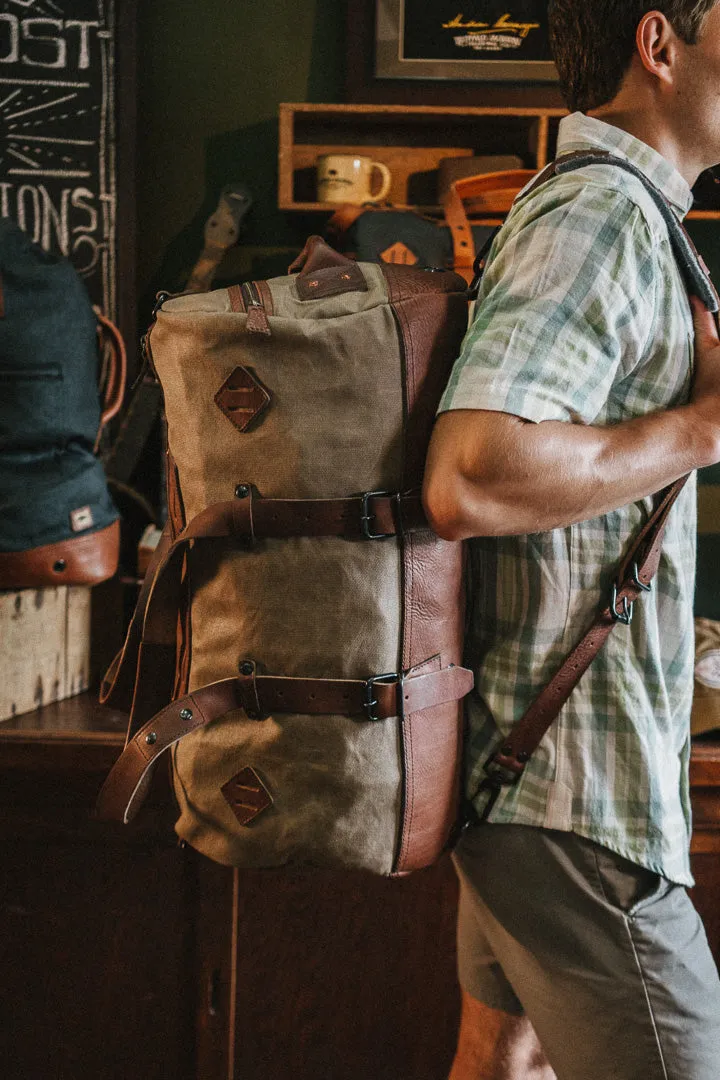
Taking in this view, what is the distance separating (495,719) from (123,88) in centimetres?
164

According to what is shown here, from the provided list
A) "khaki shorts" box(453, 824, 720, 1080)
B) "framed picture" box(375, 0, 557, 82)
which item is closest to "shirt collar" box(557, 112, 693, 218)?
"khaki shorts" box(453, 824, 720, 1080)

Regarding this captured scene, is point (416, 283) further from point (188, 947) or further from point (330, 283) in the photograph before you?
point (188, 947)

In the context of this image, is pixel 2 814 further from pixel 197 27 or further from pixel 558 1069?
pixel 197 27

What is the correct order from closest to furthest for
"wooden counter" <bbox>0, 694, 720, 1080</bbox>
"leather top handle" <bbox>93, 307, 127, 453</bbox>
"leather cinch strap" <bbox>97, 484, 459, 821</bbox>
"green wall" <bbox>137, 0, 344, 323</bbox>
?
"leather cinch strap" <bbox>97, 484, 459, 821</bbox> < "wooden counter" <bbox>0, 694, 720, 1080</bbox> < "leather top handle" <bbox>93, 307, 127, 453</bbox> < "green wall" <bbox>137, 0, 344, 323</bbox>

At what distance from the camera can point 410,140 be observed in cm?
206

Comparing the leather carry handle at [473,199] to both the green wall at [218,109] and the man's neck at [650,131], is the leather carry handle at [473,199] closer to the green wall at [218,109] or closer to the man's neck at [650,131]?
the green wall at [218,109]

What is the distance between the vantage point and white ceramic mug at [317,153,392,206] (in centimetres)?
189

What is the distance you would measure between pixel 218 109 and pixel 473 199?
24.7 inches

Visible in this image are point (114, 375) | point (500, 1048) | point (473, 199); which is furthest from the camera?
point (473, 199)

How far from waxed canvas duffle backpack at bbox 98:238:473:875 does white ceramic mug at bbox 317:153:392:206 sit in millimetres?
1026

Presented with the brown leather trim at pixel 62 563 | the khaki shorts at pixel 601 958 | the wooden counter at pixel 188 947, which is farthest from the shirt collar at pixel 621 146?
the brown leather trim at pixel 62 563

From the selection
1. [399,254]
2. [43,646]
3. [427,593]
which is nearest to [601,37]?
[427,593]

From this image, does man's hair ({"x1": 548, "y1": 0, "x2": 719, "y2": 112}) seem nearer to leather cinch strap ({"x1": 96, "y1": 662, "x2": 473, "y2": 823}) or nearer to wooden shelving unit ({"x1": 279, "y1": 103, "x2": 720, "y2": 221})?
leather cinch strap ({"x1": 96, "y1": 662, "x2": 473, "y2": 823})

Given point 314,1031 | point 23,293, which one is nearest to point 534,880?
point 314,1031
